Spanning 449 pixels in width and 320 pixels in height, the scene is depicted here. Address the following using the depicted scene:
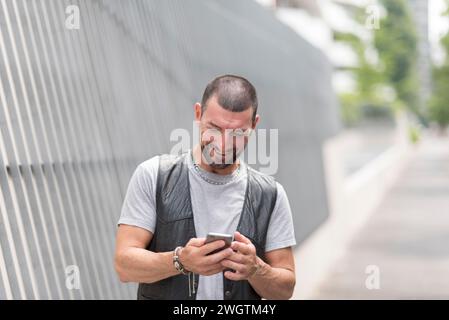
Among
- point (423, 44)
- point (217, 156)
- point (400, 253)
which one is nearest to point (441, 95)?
point (423, 44)

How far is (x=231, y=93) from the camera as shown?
122 inches

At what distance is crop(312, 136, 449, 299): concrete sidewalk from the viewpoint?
43.4 ft

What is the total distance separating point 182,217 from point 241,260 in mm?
303

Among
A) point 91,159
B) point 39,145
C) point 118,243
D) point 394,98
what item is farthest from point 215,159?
point 394,98

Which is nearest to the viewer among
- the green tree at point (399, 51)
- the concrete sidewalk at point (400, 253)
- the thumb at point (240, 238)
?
the thumb at point (240, 238)

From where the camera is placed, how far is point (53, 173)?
4.46m

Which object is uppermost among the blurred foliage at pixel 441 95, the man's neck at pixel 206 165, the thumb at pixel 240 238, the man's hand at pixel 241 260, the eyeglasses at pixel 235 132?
the eyeglasses at pixel 235 132

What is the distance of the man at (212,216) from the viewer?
307 cm

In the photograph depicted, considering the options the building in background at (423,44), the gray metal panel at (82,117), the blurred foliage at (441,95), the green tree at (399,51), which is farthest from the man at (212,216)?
the building in background at (423,44)

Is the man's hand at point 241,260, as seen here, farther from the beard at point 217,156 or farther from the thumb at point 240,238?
the beard at point 217,156

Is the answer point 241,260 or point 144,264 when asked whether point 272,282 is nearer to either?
point 241,260

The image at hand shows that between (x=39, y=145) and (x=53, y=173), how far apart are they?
17 cm

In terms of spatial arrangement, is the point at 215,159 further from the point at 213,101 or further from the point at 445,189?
the point at 445,189

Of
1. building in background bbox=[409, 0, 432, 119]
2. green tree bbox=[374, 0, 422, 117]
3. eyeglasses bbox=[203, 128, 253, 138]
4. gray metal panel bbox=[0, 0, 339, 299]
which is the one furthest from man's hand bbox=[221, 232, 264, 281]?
building in background bbox=[409, 0, 432, 119]
